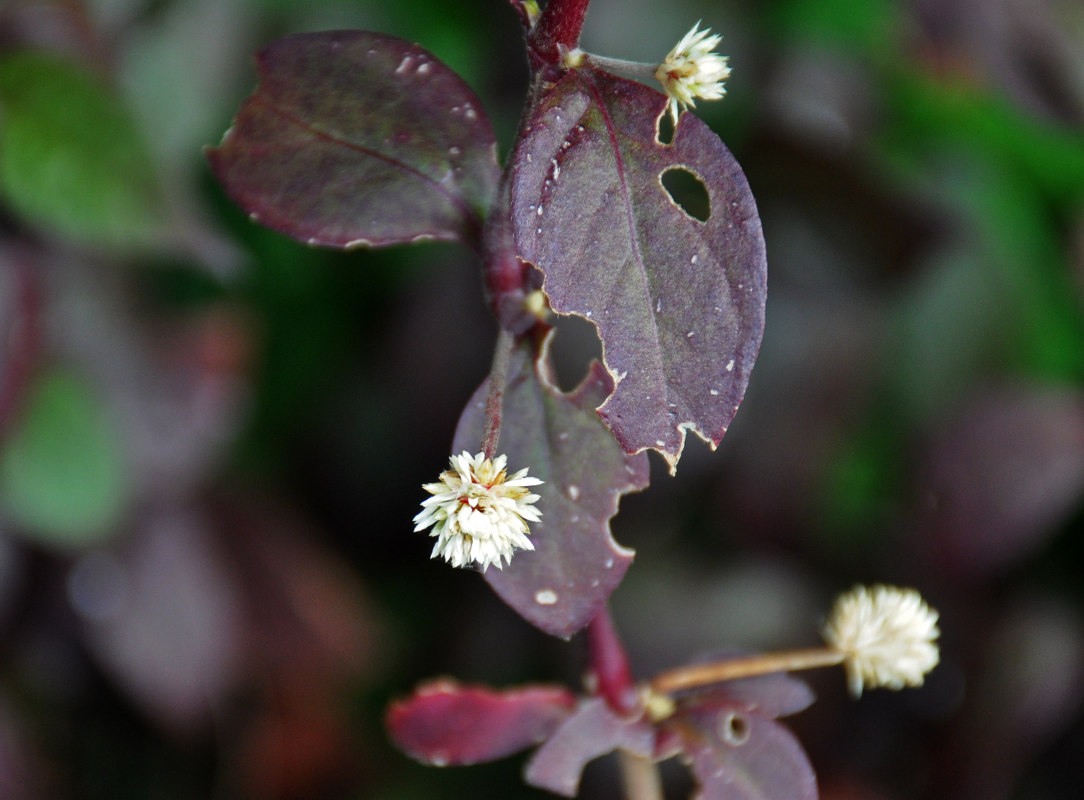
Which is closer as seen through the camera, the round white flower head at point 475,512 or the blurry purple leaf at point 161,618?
the round white flower head at point 475,512

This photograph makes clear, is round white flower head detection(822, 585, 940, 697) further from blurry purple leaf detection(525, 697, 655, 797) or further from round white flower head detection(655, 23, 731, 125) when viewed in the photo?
round white flower head detection(655, 23, 731, 125)

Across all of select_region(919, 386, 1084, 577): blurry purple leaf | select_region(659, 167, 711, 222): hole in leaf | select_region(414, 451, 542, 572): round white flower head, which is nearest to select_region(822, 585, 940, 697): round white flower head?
select_region(414, 451, 542, 572): round white flower head

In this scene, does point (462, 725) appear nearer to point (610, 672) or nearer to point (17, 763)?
point (610, 672)

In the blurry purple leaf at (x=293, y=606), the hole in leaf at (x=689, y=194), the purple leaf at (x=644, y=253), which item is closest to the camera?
the purple leaf at (x=644, y=253)

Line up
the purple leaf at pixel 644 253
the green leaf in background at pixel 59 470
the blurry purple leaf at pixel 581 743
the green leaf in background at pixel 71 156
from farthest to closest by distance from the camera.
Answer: the green leaf in background at pixel 59 470
the green leaf in background at pixel 71 156
the blurry purple leaf at pixel 581 743
the purple leaf at pixel 644 253

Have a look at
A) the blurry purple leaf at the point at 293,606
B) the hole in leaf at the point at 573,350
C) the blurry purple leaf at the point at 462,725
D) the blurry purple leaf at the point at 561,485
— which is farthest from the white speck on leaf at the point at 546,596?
the blurry purple leaf at the point at 293,606

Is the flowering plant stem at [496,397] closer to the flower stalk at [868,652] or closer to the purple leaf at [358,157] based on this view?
the purple leaf at [358,157]
